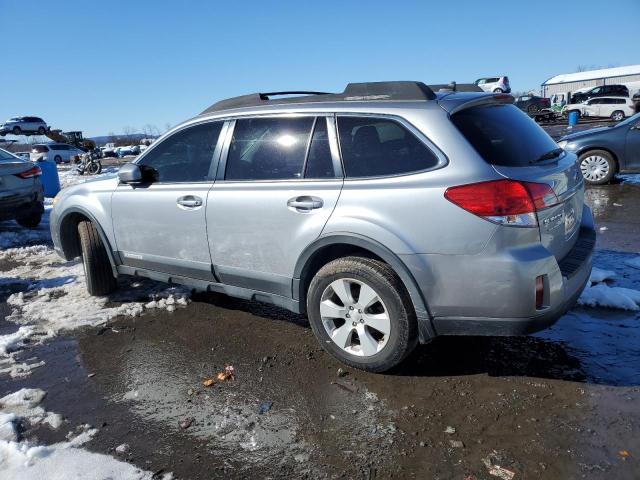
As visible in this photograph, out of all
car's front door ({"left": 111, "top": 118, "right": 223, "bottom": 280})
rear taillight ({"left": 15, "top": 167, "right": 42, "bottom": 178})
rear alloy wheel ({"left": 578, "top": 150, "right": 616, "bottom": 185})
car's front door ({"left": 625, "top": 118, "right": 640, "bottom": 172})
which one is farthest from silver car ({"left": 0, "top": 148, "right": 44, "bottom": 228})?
car's front door ({"left": 625, "top": 118, "right": 640, "bottom": 172})

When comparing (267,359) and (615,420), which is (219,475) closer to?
(267,359)

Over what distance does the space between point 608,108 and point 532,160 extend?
3411 centimetres

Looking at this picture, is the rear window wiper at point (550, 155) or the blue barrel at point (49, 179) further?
the blue barrel at point (49, 179)

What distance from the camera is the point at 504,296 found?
106 inches

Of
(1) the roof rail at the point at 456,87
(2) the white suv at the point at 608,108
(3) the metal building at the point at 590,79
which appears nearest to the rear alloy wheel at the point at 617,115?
(2) the white suv at the point at 608,108

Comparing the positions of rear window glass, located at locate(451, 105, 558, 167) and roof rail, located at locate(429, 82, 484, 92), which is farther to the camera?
roof rail, located at locate(429, 82, 484, 92)

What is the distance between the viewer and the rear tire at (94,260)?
15.8 feet

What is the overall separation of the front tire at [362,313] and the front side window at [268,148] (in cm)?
79

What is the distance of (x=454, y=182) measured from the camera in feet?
9.05

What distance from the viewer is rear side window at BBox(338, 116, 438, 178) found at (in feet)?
9.71

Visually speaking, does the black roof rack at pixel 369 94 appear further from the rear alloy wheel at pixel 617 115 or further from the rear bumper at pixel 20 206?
the rear alloy wheel at pixel 617 115

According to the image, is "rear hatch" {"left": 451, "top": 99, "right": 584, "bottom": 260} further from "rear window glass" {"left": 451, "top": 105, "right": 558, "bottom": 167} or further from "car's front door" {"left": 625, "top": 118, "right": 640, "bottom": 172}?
"car's front door" {"left": 625, "top": 118, "right": 640, "bottom": 172}

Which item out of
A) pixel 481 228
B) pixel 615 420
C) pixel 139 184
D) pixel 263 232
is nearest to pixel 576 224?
pixel 481 228

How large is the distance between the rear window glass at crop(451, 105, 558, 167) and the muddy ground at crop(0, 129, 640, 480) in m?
1.41
